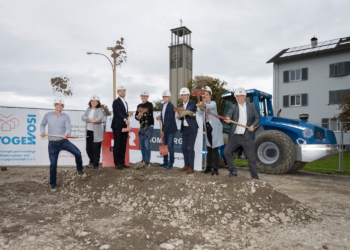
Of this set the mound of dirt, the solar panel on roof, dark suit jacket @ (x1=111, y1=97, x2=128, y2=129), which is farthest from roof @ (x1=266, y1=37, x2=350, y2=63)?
the mound of dirt

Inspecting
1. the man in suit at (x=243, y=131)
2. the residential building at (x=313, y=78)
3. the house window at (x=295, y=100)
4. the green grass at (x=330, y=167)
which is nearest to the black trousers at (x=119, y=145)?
the man in suit at (x=243, y=131)

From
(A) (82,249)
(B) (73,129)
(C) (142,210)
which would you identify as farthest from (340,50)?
(A) (82,249)

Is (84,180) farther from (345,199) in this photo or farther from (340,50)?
(340,50)

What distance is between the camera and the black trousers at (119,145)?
6.60 meters

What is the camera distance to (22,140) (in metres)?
8.90

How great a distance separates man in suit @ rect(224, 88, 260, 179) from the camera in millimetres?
5445

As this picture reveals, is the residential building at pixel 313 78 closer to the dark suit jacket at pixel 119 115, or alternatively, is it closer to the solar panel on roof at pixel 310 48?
the solar panel on roof at pixel 310 48

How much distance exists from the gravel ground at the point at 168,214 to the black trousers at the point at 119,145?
2.04 ft

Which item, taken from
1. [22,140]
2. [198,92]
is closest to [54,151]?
[198,92]

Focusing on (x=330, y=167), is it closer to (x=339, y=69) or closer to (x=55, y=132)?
(x=55, y=132)

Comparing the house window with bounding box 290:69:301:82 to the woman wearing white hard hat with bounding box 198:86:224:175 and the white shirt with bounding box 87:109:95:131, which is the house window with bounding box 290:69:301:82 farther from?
the white shirt with bounding box 87:109:95:131

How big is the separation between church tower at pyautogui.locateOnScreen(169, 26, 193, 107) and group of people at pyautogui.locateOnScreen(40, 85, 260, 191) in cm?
3707

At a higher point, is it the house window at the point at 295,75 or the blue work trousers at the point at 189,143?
the house window at the point at 295,75

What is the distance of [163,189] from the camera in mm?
4969
